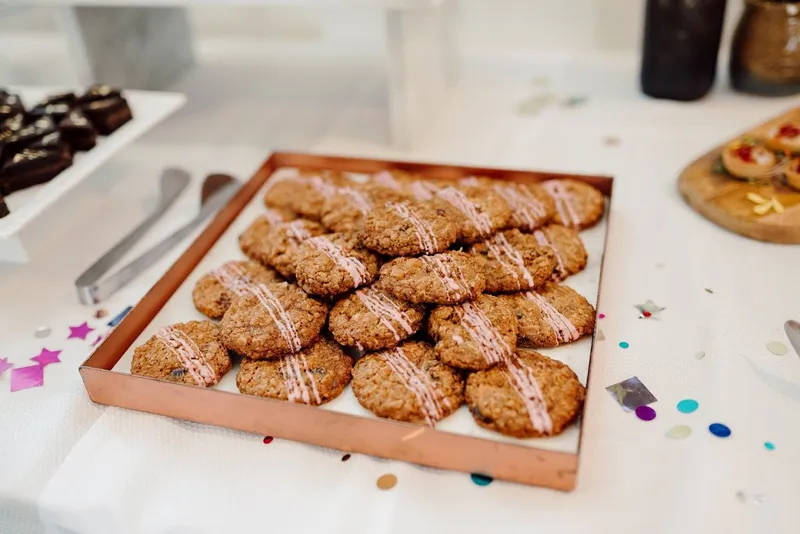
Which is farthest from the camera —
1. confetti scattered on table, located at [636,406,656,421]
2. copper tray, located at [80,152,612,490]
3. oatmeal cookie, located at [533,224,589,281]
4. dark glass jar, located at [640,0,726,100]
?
dark glass jar, located at [640,0,726,100]

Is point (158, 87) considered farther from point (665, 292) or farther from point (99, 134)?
point (665, 292)

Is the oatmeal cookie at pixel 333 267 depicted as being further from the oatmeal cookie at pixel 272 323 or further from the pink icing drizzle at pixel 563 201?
the pink icing drizzle at pixel 563 201

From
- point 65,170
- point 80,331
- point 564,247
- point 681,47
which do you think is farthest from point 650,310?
point 65,170

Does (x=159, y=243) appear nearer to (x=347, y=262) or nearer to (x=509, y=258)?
(x=347, y=262)

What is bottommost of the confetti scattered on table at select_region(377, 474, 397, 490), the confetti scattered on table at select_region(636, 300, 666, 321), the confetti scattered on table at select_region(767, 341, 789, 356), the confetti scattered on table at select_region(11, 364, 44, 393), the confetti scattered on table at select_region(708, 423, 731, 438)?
the confetti scattered on table at select_region(377, 474, 397, 490)

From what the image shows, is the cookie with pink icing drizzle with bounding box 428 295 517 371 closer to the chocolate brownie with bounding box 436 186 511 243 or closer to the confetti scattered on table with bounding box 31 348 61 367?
the chocolate brownie with bounding box 436 186 511 243

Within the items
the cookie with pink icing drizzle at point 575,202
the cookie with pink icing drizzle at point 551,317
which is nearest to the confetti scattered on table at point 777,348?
the cookie with pink icing drizzle at point 551,317

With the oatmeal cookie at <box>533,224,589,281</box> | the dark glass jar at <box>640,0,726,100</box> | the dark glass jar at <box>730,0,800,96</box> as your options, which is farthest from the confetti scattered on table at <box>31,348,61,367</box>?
the dark glass jar at <box>730,0,800,96</box>
